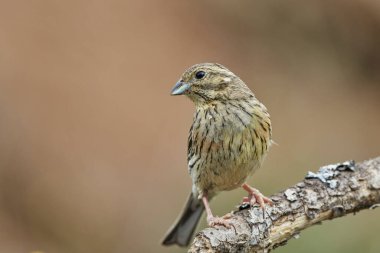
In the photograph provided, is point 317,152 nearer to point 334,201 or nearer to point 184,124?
point 184,124

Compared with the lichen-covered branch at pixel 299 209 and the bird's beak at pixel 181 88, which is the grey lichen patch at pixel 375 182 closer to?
the lichen-covered branch at pixel 299 209

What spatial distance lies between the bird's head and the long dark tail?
48.2 inches

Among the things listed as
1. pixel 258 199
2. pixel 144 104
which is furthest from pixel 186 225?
pixel 144 104

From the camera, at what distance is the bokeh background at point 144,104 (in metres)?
11.0

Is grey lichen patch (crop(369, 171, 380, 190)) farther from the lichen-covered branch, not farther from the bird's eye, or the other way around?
the bird's eye

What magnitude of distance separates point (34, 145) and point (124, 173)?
155 centimetres

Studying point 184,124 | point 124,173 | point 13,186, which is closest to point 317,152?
point 184,124

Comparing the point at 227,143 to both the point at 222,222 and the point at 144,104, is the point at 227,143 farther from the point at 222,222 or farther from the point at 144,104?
the point at 144,104

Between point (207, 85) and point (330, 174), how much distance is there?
1.30 metres

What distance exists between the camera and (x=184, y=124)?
1291 centimetres

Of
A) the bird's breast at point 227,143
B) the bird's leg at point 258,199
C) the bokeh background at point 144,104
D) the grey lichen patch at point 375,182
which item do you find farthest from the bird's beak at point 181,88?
the bokeh background at point 144,104

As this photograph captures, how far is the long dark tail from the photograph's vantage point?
6.88 metres

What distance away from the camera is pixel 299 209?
18.0 feet

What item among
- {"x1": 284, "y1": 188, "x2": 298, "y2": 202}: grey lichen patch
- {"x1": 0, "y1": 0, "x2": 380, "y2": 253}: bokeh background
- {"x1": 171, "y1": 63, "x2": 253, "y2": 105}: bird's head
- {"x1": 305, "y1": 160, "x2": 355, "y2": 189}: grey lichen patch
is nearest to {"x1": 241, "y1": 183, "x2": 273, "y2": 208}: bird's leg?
{"x1": 284, "y1": 188, "x2": 298, "y2": 202}: grey lichen patch
